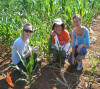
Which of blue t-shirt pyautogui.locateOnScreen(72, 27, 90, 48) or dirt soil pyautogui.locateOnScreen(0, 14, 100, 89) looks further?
blue t-shirt pyautogui.locateOnScreen(72, 27, 90, 48)

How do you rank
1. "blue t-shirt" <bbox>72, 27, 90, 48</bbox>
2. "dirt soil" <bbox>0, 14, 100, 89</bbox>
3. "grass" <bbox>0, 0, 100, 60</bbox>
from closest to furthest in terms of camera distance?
"dirt soil" <bbox>0, 14, 100, 89</bbox> → "blue t-shirt" <bbox>72, 27, 90, 48</bbox> → "grass" <bbox>0, 0, 100, 60</bbox>

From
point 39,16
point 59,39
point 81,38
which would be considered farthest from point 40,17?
point 81,38

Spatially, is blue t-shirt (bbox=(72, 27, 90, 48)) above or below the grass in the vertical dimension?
below

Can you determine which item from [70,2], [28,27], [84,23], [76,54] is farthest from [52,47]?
[70,2]

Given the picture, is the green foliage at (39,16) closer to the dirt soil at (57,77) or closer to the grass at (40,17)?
the grass at (40,17)

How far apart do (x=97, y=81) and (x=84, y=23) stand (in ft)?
5.67

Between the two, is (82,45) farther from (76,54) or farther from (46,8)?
(46,8)

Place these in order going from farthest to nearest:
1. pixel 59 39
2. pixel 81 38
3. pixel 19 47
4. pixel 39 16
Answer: pixel 39 16 → pixel 59 39 → pixel 81 38 → pixel 19 47

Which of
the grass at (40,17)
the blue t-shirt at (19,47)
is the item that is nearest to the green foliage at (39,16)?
the grass at (40,17)

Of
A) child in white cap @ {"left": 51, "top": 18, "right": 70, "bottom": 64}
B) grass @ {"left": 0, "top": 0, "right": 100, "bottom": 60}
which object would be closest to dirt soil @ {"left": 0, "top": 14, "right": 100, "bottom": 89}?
child in white cap @ {"left": 51, "top": 18, "right": 70, "bottom": 64}

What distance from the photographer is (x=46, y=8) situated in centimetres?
376

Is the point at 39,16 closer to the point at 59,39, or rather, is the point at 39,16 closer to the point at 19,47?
the point at 59,39

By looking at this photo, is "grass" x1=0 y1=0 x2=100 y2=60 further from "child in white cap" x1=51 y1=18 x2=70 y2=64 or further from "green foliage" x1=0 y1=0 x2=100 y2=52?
"child in white cap" x1=51 y1=18 x2=70 y2=64

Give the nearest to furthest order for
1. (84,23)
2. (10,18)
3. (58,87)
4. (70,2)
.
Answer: (58,87) < (10,18) < (84,23) < (70,2)
